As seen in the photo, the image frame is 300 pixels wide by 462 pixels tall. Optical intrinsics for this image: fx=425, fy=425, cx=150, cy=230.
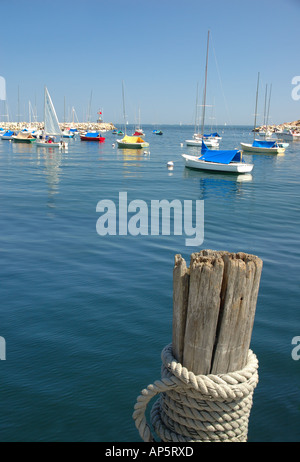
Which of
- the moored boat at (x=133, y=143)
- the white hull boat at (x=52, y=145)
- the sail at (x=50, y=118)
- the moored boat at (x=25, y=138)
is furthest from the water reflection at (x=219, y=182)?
the moored boat at (x=25, y=138)

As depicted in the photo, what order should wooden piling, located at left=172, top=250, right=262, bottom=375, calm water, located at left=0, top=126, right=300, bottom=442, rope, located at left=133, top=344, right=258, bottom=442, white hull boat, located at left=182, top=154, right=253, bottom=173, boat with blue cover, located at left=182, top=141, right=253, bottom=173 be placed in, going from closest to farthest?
wooden piling, located at left=172, top=250, right=262, bottom=375 < rope, located at left=133, top=344, right=258, bottom=442 < calm water, located at left=0, top=126, right=300, bottom=442 < white hull boat, located at left=182, top=154, right=253, bottom=173 < boat with blue cover, located at left=182, top=141, right=253, bottom=173

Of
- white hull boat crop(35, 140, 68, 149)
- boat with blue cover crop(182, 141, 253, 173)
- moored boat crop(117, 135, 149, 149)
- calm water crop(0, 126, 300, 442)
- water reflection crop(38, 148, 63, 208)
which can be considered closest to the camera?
calm water crop(0, 126, 300, 442)

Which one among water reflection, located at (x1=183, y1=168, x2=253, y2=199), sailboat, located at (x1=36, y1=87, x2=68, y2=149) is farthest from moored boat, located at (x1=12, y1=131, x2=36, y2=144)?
water reflection, located at (x1=183, y1=168, x2=253, y2=199)

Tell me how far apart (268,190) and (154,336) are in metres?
22.8

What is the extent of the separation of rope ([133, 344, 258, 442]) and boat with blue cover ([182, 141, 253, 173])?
31860 millimetres

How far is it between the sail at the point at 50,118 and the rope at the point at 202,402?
6187cm

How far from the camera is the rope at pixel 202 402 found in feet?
12.3

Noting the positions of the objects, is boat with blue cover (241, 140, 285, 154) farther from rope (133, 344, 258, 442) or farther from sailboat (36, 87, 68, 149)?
rope (133, 344, 258, 442)

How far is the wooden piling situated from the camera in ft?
11.8

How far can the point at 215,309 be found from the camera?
3658mm

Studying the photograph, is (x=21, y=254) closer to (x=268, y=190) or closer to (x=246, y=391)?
(x=246, y=391)

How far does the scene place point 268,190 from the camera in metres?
28.6

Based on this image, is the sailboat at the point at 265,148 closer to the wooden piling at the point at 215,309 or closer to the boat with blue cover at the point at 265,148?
the boat with blue cover at the point at 265,148

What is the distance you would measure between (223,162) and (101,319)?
29369 mm
